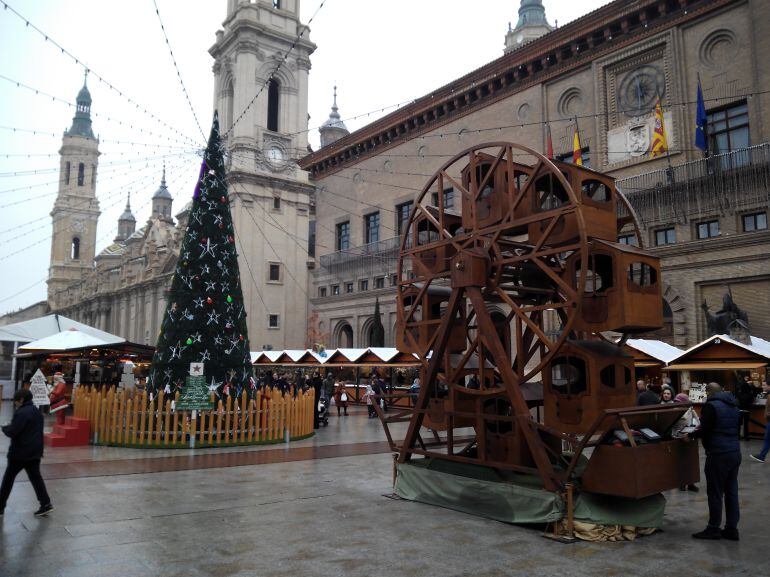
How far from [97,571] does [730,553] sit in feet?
19.7

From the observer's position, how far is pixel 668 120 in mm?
24672

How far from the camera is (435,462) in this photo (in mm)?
8984

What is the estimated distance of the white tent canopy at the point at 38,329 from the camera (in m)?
26.4

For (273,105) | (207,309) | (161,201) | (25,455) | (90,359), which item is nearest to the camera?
(25,455)

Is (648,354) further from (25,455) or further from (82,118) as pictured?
(82,118)

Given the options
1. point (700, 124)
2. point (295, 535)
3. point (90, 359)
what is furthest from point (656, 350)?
point (90, 359)

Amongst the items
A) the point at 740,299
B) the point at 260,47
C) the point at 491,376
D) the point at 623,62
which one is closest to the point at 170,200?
the point at 260,47

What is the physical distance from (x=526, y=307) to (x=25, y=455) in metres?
6.62

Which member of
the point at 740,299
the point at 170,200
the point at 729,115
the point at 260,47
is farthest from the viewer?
the point at 170,200

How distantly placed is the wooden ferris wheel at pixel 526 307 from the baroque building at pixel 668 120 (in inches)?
614

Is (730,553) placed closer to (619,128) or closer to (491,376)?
(491,376)

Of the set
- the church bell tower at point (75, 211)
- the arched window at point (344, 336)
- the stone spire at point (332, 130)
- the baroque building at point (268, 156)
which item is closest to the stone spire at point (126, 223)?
the church bell tower at point (75, 211)

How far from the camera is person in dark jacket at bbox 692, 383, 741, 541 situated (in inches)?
267

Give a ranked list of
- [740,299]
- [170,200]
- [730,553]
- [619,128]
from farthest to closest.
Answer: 1. [170,200]
2. [619,128]
3. [740,299]
4. [730,553]
